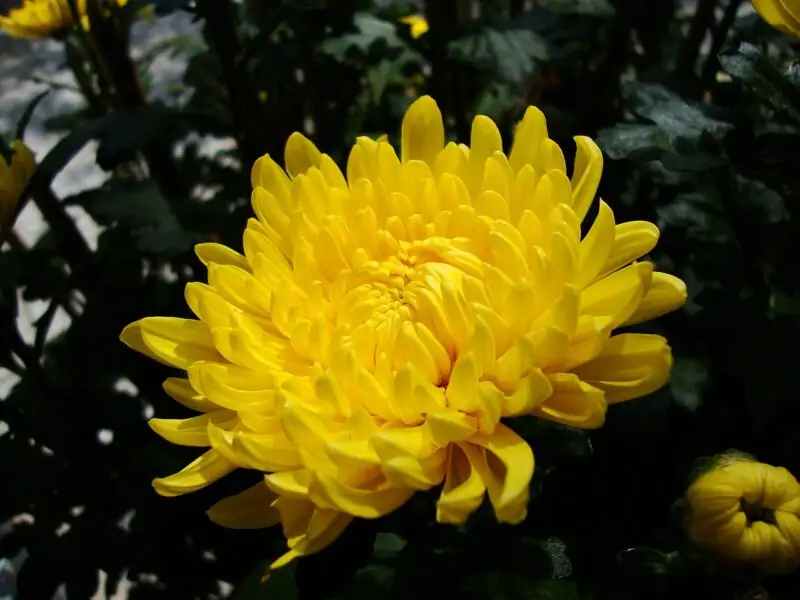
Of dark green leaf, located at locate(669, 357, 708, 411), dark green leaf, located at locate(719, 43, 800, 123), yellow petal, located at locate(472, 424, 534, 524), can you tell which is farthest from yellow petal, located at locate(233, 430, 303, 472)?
dark green leaf, located at locate(719, 43, 800, 123)

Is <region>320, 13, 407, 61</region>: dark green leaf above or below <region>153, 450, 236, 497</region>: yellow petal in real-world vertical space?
above

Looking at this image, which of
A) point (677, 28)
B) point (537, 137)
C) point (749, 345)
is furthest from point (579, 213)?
point (677, 28)

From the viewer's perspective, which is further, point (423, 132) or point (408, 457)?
point (423, 132)

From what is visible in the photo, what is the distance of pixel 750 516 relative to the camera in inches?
19.3

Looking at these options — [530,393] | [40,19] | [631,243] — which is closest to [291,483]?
[530,393]

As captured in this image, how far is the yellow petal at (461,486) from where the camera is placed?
44cm

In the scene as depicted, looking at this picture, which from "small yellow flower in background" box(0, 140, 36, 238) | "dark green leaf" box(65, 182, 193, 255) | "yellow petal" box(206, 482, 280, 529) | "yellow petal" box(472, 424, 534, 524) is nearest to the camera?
"yellow petal" box(472, 424, 534, 524)

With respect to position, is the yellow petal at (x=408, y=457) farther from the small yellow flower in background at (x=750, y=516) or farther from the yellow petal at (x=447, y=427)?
the small yellow flower in background at (x=750, y=516)

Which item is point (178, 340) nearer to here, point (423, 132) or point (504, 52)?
point (423, 132)

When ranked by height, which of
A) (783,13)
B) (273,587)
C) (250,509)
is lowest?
(273,587)

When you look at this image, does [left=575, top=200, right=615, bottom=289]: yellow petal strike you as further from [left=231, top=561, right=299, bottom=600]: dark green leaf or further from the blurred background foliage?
[left=231, top=561, right=299, bottom=600]: dark green leaf

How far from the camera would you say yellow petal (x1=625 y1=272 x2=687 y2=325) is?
49 centimetres

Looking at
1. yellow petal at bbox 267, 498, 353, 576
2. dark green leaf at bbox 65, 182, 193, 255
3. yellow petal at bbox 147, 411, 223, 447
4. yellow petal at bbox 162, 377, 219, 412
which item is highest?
yellow petal at bbox 162, 377, 219, 412

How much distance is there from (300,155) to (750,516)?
38 centimetres
